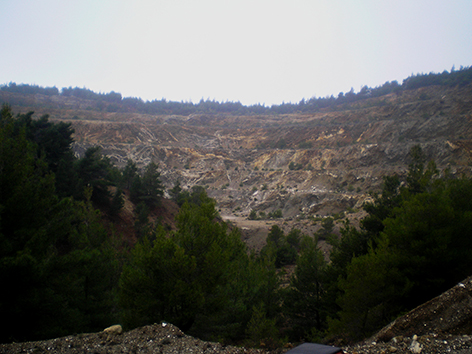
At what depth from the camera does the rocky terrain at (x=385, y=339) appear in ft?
16.1

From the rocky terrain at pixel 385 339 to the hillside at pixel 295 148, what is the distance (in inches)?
1185

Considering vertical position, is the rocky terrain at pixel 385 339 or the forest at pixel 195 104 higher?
the forest at pixel 195 104

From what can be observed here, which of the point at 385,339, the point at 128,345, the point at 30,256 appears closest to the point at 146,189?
the point at 30,256

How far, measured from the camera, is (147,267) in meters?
7.57

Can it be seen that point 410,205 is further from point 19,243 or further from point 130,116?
point 130,116

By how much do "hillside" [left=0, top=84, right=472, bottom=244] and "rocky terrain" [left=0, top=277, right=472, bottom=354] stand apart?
1185 inches

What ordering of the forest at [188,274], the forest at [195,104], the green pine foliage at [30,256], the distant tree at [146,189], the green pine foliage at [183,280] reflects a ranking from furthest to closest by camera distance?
the forest at [195,104] → the distant tree at [146,189] → the green pine foliage at [183,280] → the forest at [188,274] → the green pine foliage at [30,256]

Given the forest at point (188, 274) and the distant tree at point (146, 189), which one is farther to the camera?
the distant tree at point (146, 189)

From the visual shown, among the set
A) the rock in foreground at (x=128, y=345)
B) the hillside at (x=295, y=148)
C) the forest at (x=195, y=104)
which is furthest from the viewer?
the forest at (x=195, y=104)

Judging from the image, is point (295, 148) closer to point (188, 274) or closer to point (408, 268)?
point (408, 268)

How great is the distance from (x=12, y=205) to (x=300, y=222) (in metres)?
36.2

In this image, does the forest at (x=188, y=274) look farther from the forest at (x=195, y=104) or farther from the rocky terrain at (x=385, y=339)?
the forest at (x=195, y=104)

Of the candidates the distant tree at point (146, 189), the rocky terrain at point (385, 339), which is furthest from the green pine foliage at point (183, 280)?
the distant tree at point (146, 189)

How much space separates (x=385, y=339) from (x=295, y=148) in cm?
6574
